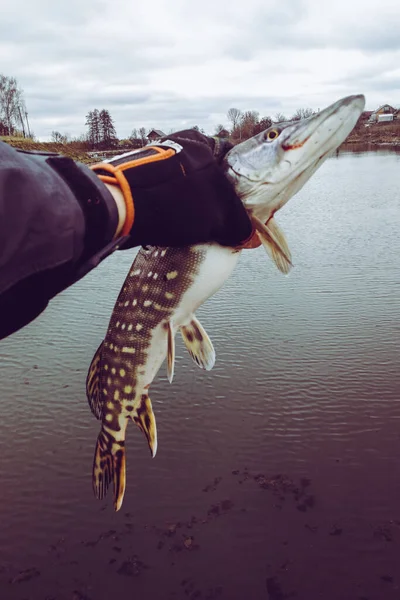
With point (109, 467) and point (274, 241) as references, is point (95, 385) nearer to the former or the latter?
point (109, 467)

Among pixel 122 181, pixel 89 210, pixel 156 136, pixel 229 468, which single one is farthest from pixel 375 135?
pixel 89 210

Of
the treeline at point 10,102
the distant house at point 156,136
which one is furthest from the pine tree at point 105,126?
the distant house at point 156,136

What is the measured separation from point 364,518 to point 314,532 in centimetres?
47

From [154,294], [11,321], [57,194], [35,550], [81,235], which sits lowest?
[35,550]

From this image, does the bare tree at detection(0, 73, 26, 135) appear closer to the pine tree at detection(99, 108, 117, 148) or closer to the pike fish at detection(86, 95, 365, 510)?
the pine tree at detection(99, 108, 117, 148)

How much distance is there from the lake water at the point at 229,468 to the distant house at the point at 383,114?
368 ft

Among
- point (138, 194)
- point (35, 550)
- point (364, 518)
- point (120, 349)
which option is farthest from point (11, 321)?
point (364, 518)

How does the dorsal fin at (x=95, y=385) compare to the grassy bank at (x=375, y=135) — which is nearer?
the dorsal fin at (x=95, y=385)

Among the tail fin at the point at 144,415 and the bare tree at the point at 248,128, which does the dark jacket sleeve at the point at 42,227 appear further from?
the bare tree at the point at 248,128

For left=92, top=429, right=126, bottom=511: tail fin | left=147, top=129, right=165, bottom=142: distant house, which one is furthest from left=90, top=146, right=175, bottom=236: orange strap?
left=92, top=429, right=126, bottom=511: tail fin

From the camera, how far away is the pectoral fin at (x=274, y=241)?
2.52 meters

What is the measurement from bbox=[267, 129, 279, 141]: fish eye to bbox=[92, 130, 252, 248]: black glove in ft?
1.53

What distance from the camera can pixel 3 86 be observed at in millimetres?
68250

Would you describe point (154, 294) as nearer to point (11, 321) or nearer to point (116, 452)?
point (116, 452)
